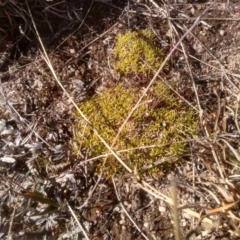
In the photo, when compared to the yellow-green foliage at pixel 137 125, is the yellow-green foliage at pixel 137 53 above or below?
above

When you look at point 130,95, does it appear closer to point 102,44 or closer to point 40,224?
point 102,44

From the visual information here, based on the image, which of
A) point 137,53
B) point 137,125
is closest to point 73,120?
point 137,125

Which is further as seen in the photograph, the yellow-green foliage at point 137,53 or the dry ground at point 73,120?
the yellow-green foliage at point 137,53

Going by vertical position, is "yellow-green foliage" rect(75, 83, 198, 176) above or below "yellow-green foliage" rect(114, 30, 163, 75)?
below

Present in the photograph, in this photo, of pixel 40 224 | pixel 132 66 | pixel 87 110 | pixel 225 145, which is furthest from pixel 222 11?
pixel 40 224

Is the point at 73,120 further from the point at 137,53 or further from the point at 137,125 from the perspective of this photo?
the point at 137,53
